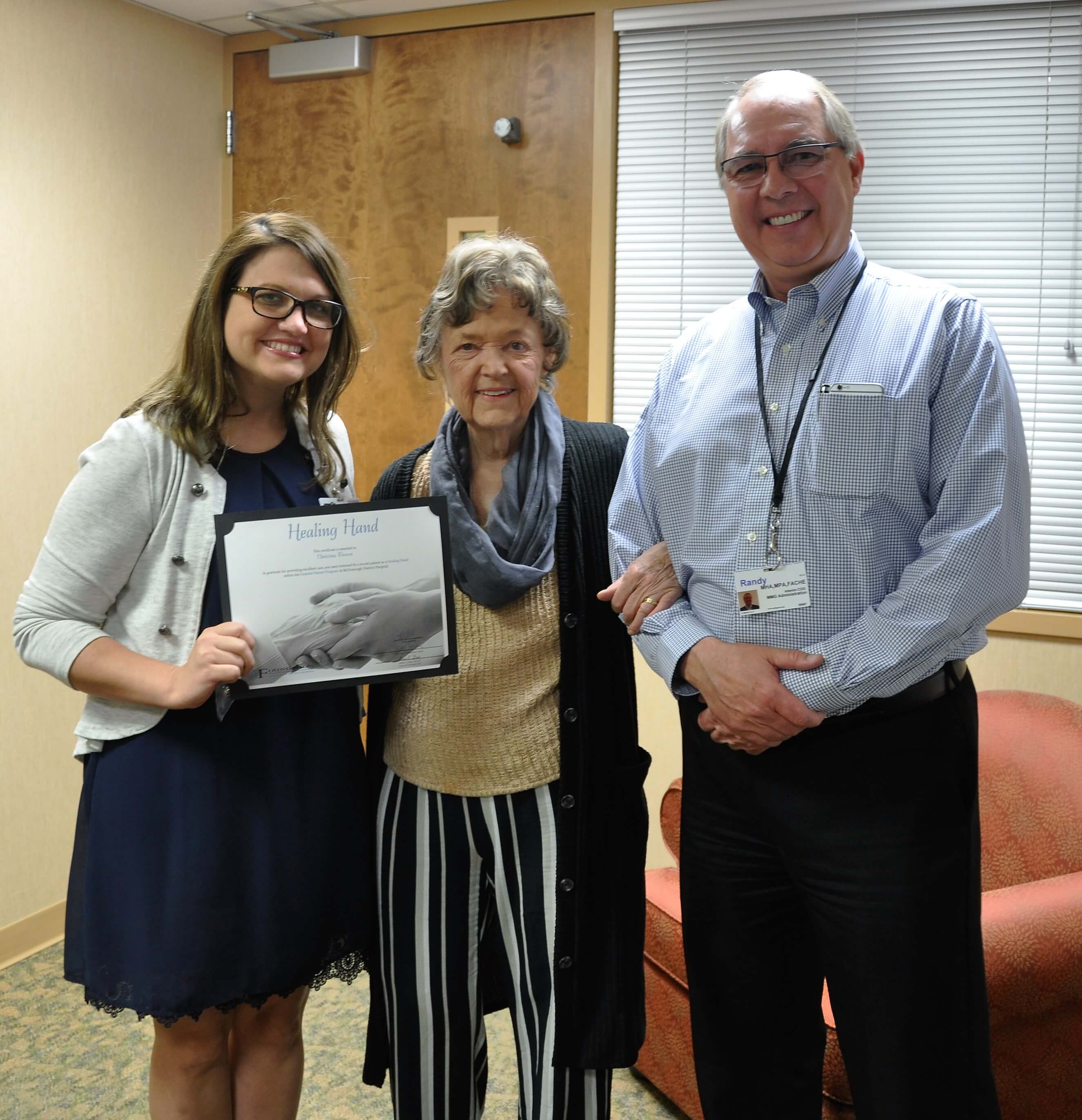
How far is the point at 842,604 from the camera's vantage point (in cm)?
168

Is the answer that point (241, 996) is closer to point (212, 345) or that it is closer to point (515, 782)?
point (515, 782)

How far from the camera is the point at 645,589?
72.9 inches

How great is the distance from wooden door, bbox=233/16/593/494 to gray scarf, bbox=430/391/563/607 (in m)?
1.83

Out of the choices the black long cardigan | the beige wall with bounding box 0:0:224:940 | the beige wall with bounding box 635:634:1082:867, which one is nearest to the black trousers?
the black long cardigan

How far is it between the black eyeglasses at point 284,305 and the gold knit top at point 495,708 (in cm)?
52

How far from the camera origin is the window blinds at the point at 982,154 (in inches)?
128

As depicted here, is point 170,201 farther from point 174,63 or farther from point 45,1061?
point 45,1061

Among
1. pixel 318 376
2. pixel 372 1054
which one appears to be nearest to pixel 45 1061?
pixel 372 1054

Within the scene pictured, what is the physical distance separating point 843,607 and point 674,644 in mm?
276

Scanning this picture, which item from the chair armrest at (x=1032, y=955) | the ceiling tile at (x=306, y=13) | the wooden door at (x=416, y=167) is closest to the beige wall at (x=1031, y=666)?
the chair armrest at (x=1032, y=955)

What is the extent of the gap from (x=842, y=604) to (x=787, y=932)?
577 millimetres

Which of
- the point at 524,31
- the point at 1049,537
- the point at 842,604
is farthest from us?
the point at 524,31

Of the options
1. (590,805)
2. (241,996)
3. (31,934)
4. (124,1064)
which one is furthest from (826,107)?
(31,934)

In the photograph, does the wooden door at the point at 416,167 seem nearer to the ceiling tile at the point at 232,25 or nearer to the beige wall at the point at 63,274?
the ceiling tile at the point at 232,25
